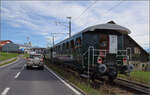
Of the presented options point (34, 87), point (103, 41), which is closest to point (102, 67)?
point (103, 41)

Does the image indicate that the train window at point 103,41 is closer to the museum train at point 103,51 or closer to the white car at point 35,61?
the museum train at point 103,51


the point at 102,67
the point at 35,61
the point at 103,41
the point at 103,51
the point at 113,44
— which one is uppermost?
the point at 103,41

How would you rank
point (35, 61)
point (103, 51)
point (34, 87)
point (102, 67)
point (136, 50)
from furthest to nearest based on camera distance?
1. point (136, 50)
2. point (35, 61)
3. point (103, 51)
4. point (102, 67)
5. point (34, 87)

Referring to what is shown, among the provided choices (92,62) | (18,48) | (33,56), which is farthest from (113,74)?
(18,48)

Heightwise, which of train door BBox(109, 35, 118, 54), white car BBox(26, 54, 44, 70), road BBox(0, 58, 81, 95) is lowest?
road BBox(0, 58, 81, 95)

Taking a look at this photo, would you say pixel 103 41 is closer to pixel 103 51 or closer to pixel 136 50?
pixel 103 51

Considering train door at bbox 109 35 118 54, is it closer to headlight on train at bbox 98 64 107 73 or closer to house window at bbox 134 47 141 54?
headlight on train at bbox 98 64 107 73

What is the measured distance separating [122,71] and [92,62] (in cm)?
190

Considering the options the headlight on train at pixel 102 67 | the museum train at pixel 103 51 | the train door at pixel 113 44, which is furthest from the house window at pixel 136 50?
the headlight on train at pixel 102 67

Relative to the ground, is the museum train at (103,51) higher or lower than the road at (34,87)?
higher

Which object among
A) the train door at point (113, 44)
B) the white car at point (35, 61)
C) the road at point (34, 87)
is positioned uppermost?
the train door at point (113, 44)

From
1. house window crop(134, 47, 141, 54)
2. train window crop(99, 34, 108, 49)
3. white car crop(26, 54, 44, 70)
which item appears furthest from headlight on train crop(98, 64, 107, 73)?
house window crop(134, 47, 141, 54)

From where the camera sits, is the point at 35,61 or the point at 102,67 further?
the point at 35,61

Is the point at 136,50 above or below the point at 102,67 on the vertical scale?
above
